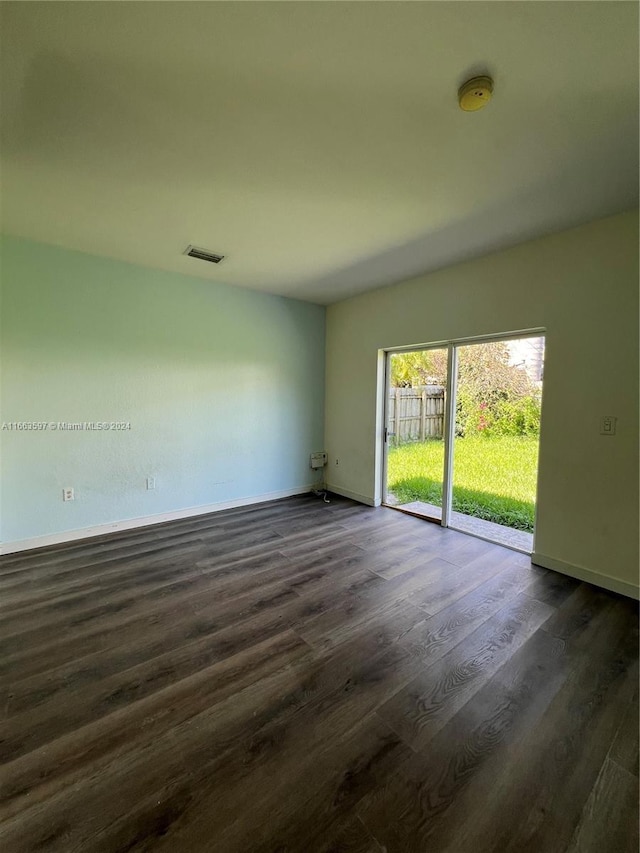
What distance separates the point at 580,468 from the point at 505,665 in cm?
163

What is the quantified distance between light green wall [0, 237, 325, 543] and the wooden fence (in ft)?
4.14

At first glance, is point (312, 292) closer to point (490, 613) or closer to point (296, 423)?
point (296, 423)

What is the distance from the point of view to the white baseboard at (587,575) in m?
2.34

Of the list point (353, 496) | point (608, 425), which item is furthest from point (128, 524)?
point (608, 425)

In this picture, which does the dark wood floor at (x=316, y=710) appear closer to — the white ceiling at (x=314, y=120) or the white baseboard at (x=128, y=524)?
the white baseboard at (x=128, y=524)

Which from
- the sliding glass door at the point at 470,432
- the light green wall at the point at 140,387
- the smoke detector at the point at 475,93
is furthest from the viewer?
the sliding glass door at the point at 470,432

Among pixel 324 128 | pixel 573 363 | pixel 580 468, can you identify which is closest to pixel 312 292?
pixel 324 128

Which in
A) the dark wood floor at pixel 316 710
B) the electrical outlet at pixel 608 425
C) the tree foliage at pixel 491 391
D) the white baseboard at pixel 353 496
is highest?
the tree foliage at pixel 491 391

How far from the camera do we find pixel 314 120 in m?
1.60

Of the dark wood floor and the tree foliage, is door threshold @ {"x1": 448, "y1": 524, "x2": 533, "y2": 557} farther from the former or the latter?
the tree foliage

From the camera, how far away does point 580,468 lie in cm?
257

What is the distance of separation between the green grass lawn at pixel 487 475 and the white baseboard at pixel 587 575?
0.48m

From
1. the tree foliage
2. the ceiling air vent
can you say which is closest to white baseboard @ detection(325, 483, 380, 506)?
the tree foliage

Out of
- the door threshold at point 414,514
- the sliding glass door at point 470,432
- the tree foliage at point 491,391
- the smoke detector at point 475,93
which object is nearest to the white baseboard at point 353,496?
the door threshold at point 414,514
